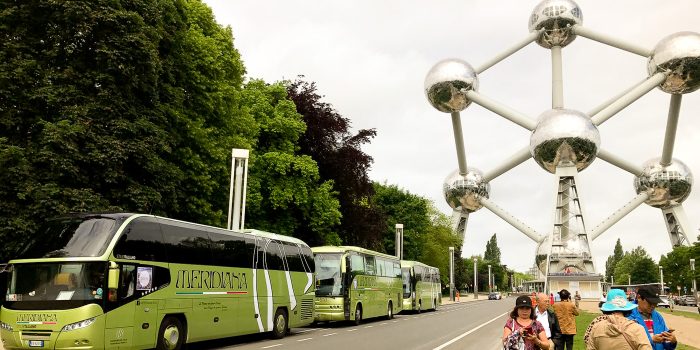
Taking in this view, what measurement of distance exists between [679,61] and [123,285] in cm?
5532

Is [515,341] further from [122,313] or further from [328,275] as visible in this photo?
[328,275]

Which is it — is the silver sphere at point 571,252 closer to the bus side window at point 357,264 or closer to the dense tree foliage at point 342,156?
the dense tree foliage at point 342,156

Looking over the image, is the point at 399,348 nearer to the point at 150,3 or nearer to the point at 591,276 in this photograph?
the point at 150,3

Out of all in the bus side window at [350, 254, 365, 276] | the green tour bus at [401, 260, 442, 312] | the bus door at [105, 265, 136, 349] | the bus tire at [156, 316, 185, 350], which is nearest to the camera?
the bus door at [105, 265, 136, 349]

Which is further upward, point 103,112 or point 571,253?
point 103,112

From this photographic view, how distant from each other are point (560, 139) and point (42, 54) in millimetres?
40308

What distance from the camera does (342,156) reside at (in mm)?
39094

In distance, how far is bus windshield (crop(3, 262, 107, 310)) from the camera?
41.0ft

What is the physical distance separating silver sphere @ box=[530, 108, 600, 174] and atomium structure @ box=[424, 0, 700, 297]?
0.08m

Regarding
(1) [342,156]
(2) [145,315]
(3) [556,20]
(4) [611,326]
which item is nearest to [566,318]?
(4) [611,326]

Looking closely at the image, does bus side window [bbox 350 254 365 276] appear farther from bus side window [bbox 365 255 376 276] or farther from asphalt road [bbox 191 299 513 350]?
asphalt road [bbox 191 299 513 350]

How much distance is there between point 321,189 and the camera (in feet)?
117

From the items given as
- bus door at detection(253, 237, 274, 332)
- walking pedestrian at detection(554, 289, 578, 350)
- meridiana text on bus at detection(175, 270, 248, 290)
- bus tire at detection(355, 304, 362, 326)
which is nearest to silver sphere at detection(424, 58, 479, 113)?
bus tire at detection(355, 304, 362, 326)

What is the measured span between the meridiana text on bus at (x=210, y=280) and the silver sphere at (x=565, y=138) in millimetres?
39404
